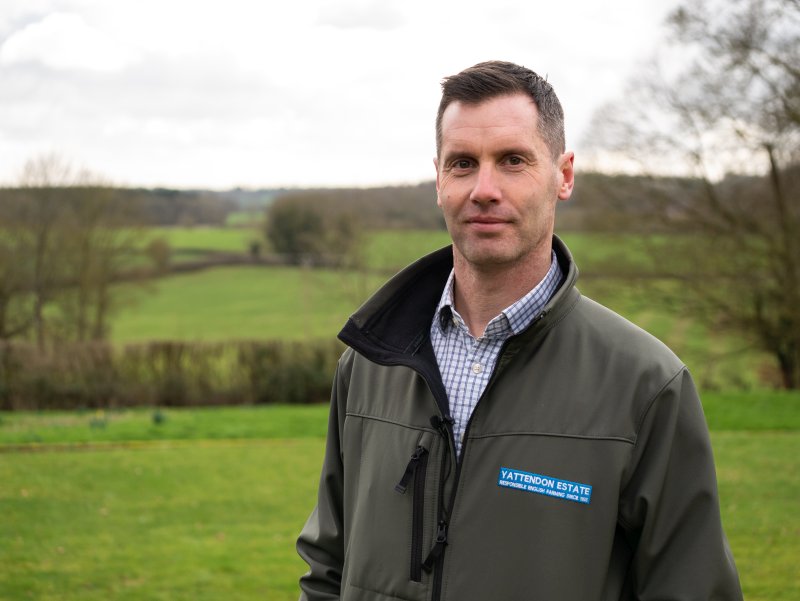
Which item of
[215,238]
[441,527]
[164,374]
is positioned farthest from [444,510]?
[215,238]

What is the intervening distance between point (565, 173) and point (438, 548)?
95 centimetres

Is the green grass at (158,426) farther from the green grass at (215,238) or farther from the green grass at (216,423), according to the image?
the green grass at (215,238)

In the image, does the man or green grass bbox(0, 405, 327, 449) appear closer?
the man

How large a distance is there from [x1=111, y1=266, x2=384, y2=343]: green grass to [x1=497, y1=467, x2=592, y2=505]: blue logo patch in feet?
111

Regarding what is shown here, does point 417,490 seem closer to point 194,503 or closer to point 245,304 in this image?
point 194,503

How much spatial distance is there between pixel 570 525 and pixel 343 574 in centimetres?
65

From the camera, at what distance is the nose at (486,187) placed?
2.06 meters

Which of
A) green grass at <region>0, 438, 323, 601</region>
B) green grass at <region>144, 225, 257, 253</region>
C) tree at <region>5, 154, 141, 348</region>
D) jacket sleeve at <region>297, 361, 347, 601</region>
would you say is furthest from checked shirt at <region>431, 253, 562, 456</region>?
green grass at <region>144, 225, 257, 253</region>

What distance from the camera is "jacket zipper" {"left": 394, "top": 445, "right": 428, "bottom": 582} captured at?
2039mm

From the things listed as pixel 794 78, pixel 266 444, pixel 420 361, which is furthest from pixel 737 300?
pixel 420 361

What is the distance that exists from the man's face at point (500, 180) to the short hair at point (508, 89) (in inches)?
0.7

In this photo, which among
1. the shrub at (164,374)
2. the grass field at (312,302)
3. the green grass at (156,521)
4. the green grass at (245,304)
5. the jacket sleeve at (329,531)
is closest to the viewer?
the jacket sleeve at (329,531)

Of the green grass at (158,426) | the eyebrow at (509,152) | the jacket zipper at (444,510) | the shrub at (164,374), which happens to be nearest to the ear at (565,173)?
the eyebrow at (509,152)

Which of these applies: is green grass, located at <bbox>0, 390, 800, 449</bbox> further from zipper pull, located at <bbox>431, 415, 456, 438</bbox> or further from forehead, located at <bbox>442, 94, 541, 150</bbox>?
forehead, located at <bbox>442, 94, 541, 150</bbox>
